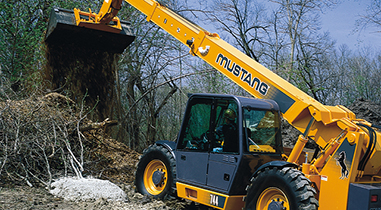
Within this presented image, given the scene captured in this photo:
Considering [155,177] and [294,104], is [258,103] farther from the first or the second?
[155,177]

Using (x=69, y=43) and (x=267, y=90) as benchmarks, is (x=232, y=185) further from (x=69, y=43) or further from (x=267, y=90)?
(x=69, y=43)

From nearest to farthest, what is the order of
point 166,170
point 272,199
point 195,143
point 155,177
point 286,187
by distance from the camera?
point 286,187
point 272,199
point 195,143
point 166,170
point 155,177

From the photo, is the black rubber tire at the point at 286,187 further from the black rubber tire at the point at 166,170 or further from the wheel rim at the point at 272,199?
the black rubber tire at the point at 166,170

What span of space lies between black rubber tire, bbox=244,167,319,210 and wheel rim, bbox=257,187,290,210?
0.01m

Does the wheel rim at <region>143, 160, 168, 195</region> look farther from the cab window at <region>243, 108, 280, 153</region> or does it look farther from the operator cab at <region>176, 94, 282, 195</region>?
the cab window at <region>243, 108, 280, 153</region>

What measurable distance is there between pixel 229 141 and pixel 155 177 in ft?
6.07

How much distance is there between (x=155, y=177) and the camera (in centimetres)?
638

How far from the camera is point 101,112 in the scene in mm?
10836

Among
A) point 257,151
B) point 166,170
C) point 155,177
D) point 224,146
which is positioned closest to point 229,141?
point 224,146

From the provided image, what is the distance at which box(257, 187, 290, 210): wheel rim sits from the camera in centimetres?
427

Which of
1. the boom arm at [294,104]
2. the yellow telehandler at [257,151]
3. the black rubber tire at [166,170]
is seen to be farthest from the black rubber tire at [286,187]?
the black rubber tire at [166,170]

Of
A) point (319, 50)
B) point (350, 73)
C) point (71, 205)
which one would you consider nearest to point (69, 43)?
point (71, 205)

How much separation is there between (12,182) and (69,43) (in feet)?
14.0

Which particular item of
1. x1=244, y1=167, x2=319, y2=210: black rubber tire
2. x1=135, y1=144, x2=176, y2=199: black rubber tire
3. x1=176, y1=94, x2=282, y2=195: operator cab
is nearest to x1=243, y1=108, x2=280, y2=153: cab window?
x1=176, y1=94, x2=282, y2=195: operator cab
